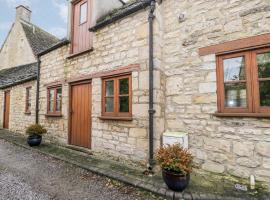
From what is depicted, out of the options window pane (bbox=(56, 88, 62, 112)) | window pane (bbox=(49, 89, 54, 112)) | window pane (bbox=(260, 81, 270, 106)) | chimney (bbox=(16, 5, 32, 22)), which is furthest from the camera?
chimney (bbox=(16, 5, 32, 22))

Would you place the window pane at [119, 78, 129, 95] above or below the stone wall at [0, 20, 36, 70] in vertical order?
below

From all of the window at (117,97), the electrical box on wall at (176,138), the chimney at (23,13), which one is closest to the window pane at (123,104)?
the window at (117,97)

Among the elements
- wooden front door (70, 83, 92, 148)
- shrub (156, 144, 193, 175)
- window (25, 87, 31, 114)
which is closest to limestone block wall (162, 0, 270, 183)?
shrub (156, 144, 193, 175)

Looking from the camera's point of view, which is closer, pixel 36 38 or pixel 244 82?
pixel 244 82

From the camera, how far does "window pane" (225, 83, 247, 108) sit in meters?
3.88

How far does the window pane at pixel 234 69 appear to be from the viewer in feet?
12.9

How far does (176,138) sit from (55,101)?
552cm

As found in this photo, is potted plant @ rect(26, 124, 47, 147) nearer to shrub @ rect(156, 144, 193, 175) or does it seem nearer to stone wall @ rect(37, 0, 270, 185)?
stone wall @ rect(37, 0, 270, 185)

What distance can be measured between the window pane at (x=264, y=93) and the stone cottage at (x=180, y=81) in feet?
0.05

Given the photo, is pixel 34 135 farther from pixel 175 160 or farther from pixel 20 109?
pixel 175 160

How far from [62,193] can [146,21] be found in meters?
4.50

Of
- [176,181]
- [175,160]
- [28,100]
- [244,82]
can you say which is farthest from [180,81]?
[28,100]

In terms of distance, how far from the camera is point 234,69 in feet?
13.2

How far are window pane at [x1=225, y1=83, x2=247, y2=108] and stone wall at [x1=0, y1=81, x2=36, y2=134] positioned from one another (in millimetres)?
8469
